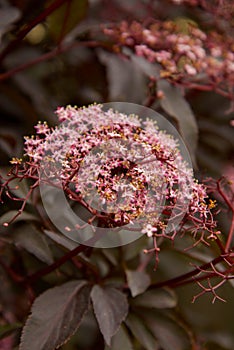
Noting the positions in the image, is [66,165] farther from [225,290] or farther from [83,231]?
[225,290]

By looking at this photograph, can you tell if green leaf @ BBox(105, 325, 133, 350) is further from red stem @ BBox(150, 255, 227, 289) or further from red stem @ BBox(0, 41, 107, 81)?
red stem @ BBox(0, 41, 107, 81)

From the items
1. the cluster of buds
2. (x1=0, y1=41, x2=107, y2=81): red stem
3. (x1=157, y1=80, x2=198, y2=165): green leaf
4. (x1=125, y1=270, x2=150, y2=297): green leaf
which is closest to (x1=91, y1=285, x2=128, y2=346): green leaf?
(x1=125, y1=270, x2=150, y2=297): green leaf

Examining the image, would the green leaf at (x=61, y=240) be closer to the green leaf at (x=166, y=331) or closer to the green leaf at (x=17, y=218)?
the green leaf at (x=17, y=218)

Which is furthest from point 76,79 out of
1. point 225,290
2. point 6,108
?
point 225,290

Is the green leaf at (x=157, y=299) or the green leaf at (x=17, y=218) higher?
the green leaf at (x=17, y=218)

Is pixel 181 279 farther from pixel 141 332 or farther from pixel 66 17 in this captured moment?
pixel 66 17

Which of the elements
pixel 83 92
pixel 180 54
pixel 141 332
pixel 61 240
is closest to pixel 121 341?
pixel 141 332

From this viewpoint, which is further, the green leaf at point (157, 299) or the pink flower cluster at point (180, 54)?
the pink flower cluster at point (180, 54)

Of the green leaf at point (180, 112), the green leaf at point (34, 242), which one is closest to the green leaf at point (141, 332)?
the green leaf at point (34, 242)
